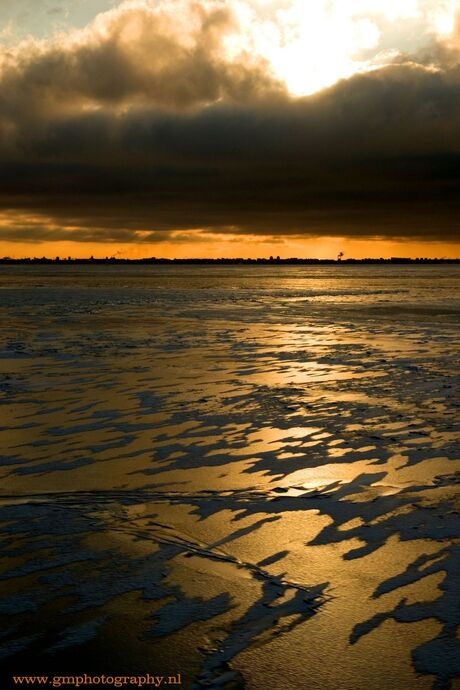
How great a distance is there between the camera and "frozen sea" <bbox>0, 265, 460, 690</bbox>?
414cm

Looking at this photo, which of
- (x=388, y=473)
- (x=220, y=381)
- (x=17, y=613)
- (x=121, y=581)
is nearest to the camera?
(x=17, y=613)

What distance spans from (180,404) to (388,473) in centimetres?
475

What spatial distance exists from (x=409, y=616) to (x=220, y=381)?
9640 mm

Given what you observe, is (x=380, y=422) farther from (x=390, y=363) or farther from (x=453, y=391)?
(x=390, y=363)

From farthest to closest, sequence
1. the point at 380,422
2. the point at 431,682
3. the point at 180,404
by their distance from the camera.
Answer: the point at 180,404
the point at 380,422
the point at 431,682

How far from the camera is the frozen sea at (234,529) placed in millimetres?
4141

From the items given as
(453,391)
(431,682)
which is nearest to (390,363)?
(453,391)

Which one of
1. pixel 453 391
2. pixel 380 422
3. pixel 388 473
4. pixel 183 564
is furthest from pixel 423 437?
pixel 183 564

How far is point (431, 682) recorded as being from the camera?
3.86 meters

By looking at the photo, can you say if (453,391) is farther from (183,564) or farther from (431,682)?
(431,682)

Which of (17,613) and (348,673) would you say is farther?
(17,613)

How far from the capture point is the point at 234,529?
6.09 m

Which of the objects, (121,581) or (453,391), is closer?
(121,581)

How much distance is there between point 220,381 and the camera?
1405cm
